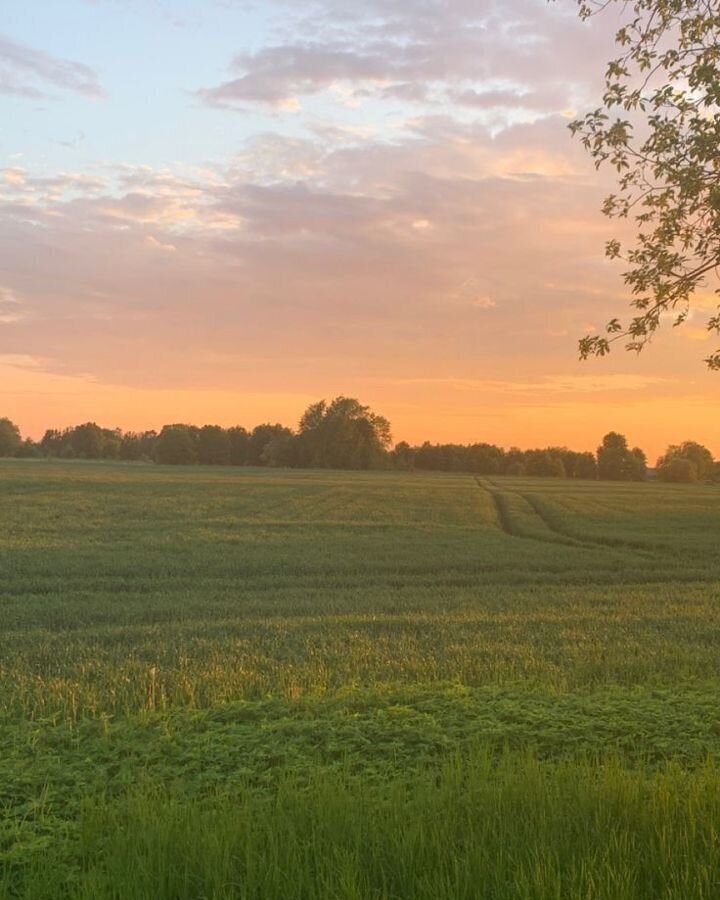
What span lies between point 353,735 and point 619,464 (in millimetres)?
184501

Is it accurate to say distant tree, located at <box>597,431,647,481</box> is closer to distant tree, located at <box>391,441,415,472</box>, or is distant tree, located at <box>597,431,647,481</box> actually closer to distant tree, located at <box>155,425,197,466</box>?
distant tree, located at <box>391,441,415,472</box>

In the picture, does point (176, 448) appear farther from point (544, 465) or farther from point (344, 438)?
point (544, 465)

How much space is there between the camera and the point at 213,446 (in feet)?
629

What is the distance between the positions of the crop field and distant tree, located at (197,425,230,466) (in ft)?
542

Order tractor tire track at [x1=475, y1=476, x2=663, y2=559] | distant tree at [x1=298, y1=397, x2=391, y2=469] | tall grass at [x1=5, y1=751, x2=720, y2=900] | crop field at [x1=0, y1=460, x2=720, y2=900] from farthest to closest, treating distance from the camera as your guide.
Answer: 1. distant tree at [x1=298, y1=397, x2=391, y2=469]
2. tractor tire track at [x1=475, y1=476, x2=663, y2=559]
3. crop field at [x1=0, y1=460, x2=720, y2=900]
4. tall grass at [x1=5, y1=751, x2=720, y2=900]

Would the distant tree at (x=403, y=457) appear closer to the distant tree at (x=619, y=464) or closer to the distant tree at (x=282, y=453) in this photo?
the distant tree at (x=282, y=453)

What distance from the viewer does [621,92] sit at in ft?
33.6

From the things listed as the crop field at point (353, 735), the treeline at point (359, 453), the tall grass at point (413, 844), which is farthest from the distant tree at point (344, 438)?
the tall grass at point (413, 844)

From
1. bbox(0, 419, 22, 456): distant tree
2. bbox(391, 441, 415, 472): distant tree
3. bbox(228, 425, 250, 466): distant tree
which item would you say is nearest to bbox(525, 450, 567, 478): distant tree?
bbox(391, 441, 415, 472): distant tree

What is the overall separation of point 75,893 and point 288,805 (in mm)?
1742

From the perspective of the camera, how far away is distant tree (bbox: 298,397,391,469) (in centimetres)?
17525

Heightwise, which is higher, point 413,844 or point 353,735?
point 413,844

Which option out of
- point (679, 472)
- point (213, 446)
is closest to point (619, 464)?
point (679, 472)

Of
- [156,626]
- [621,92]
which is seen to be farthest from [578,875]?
[156,626]
